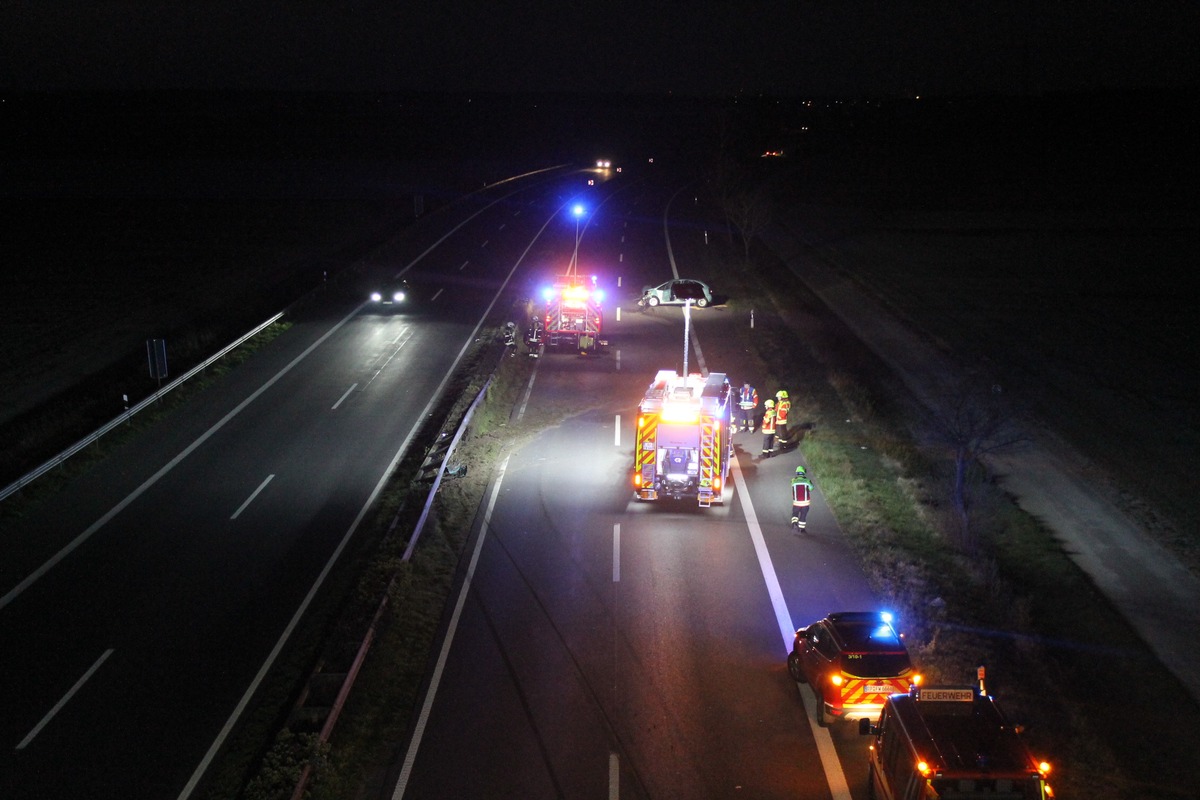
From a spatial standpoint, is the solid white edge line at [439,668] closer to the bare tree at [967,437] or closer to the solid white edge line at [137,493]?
the solid white edge line at [137,493]

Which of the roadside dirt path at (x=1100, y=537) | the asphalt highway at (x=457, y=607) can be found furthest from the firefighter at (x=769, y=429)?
the roadside dirt path at (x=1100, y=537)

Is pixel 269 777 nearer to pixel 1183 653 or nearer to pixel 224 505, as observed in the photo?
pixel 224 505

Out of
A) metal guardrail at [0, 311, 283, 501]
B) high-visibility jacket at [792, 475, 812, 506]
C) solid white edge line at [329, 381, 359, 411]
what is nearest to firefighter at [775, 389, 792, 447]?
high-visibility jacket at [792, 475, 812, 506]

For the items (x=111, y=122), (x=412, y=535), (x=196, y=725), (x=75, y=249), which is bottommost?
(x=196, y=725)

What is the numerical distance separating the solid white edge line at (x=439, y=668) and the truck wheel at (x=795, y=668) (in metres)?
5.52

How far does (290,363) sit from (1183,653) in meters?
27.9

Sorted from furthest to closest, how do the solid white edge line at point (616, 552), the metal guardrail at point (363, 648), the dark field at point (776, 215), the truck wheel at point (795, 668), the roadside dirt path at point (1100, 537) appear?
the dark field at point (776, 215) → the solid white edge line at point (616, 552) → the roadside dirt path at point (1100, 537) → the truck wheel at point (795, 668) → the metal guardrail at point (363, 648)

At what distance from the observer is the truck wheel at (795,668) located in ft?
50.0

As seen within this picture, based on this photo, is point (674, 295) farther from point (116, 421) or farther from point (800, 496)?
point (800, 496)

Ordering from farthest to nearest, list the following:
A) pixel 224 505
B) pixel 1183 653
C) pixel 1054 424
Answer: pixel 1054 424, pixel 224 505, pixel 1183 653

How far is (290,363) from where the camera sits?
34.5 metres

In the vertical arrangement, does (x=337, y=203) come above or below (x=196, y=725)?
above

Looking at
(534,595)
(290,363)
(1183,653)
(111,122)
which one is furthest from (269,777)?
(111,122)

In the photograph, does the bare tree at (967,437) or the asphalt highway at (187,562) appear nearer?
the asphalt highway at (187,562)
